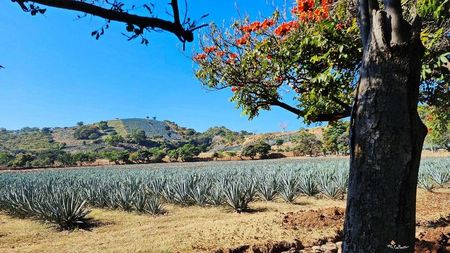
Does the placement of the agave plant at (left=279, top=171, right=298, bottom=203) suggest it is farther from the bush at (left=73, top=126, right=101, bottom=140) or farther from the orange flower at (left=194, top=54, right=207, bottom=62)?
the bush at (left=73, top=126, right=101, bottom=140)

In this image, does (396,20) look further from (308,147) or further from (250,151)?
(308,147)

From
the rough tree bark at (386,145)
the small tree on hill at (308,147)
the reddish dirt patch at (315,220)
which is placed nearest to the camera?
the rough tree bark at (386,145)

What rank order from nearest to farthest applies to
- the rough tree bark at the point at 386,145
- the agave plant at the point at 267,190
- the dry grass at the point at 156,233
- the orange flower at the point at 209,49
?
the rough tree bark at the point at 386,145
the dry grass at the point at 156,233
the orange flower at the point at 209,49
the agave plant at the point at 267,190

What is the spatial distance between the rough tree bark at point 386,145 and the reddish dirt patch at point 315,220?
4.37 metres

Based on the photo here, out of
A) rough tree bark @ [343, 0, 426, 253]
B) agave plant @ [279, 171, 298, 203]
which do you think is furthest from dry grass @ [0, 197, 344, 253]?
rough tree bark @ [343, 0, 426, 253]

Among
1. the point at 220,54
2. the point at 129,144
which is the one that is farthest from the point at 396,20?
the point at 129,144

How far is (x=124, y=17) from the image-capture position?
2531 millimetres

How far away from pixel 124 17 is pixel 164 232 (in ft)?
16.2

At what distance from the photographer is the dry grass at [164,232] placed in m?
5.77

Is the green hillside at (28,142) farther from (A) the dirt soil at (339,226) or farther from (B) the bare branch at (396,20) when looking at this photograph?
(B) the bare branch at (396,20)

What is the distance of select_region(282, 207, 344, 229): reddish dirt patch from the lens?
673 cm

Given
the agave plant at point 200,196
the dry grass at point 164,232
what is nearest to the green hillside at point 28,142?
the agave plant at point 200,196

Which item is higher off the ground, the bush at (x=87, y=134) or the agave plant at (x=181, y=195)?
the bush at (x=87, y=134)

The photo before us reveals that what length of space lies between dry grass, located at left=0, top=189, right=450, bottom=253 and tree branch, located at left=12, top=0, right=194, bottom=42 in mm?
3607
